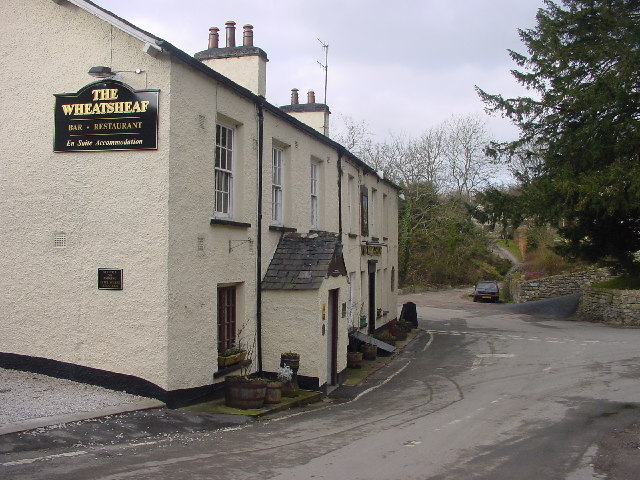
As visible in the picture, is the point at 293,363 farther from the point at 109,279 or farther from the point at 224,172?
the point at 109,279

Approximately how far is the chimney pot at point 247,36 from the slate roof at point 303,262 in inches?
185

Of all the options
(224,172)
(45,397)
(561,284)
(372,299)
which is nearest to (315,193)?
(224,172)

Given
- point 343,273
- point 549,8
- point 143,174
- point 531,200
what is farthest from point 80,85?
point 549,8

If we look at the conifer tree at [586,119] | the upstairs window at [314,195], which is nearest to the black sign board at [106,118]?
the upstairs window at [314,195]

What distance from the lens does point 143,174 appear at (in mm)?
10016

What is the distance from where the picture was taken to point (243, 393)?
10.8 m

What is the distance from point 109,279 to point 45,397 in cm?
200

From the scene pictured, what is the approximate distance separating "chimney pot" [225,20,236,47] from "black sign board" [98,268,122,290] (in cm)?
731

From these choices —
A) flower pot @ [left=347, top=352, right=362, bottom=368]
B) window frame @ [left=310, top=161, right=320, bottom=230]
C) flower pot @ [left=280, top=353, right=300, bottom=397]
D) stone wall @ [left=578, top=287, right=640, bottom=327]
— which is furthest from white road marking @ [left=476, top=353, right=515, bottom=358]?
stone wall @ [left=578, top=287, right=640, bottom=327]

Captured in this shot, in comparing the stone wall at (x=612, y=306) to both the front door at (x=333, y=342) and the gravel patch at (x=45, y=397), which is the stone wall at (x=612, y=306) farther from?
the gravel patch at (x=45, y=397)

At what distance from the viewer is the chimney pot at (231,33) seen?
597 inches

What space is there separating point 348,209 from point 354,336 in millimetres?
4314

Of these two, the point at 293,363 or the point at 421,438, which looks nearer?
the point at 421,438

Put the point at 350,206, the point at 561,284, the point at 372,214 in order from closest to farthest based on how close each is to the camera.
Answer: the point at 350,206, the point at 372,214, the point at 561,284
